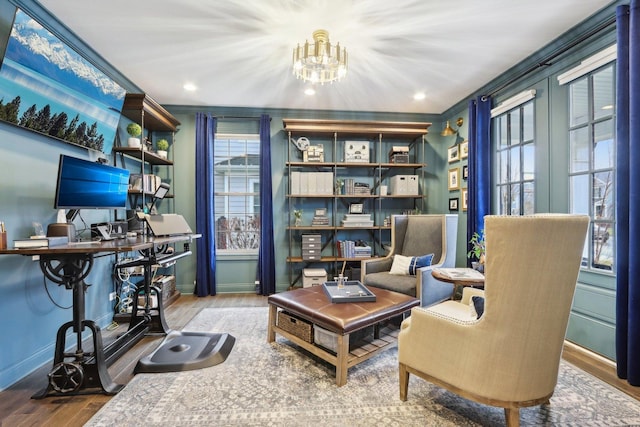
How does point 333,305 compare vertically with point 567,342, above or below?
above

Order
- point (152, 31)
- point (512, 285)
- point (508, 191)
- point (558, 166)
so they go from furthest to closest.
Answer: point (508, 191) → point (558, 166) → point (152, 31) → point (512, 285)

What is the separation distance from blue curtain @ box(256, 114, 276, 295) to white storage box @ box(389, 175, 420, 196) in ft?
6.11

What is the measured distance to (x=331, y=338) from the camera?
1.99 meters

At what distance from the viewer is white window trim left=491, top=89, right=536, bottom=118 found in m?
2.80

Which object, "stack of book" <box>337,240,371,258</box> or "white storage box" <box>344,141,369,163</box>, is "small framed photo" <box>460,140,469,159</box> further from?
"stack of book" <box>337,240,371,258</box>

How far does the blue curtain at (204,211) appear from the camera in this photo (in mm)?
3933

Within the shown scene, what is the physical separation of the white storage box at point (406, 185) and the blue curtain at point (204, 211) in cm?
268

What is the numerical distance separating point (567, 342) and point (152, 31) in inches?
177

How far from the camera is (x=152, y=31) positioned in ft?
7.78

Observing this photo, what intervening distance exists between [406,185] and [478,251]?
1.68m

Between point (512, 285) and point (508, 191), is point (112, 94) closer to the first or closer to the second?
point (512, 285)

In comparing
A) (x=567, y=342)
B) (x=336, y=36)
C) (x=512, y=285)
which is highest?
(x=336, y=36)

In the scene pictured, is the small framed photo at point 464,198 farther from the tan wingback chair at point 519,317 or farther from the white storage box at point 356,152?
the tan wingback chair at point 519,317

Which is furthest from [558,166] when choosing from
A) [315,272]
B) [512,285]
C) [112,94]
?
[112,94]
